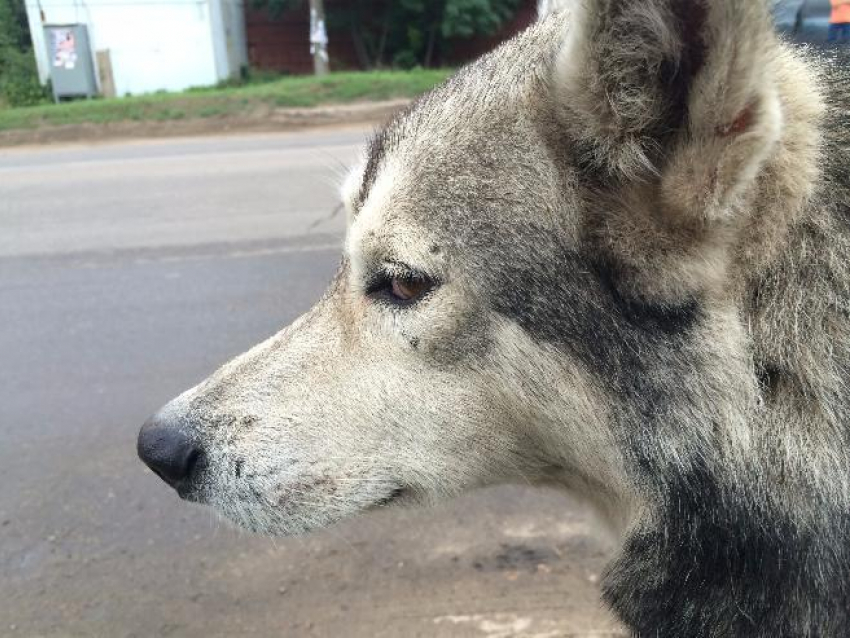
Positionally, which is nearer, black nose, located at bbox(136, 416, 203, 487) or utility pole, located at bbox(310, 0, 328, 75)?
black nose, located at bbox(136, 416, 203, 487)

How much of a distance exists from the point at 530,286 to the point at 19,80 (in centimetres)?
2930

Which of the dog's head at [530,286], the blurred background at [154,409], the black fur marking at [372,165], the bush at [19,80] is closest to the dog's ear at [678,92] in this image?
the dog's head at [530,286]

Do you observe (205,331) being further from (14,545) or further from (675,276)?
(675,276)

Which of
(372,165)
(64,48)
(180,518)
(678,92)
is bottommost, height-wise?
(180,518)

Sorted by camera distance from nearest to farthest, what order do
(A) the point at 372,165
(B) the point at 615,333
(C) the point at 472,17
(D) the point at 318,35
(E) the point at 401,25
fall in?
(B) the point at 615,333, (A) the point at 372,165, (D) the point at 318,35, (C) the point at 472,17, (E) the point at 401,25

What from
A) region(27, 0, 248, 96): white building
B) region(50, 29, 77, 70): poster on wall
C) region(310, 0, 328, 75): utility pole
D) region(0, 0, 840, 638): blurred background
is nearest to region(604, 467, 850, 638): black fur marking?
region(0, 0, 840, 638): blurred background

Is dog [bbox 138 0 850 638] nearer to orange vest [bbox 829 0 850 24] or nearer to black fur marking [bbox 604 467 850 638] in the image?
black fur marking [bbox 604 467 850 638]

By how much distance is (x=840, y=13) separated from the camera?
4875 mm

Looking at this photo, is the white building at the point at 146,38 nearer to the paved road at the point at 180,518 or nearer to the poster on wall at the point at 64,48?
the poster on wall at the point at 64,48

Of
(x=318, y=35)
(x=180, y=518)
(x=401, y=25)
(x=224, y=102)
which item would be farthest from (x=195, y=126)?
(x=401, y=25)

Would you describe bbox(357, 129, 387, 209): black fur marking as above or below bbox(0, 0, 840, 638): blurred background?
above

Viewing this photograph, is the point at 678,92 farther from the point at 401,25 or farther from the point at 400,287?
the point at 401,25

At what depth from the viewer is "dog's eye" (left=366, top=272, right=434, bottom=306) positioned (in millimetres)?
1928

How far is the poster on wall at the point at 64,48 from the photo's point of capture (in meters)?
24.4
